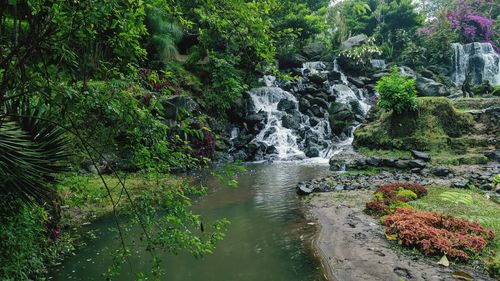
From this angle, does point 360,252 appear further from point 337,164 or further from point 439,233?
point 337,164

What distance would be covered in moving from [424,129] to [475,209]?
29.5 feet

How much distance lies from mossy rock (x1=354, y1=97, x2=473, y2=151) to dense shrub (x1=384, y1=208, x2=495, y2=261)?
31.8 feet

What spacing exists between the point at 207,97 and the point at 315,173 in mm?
10250

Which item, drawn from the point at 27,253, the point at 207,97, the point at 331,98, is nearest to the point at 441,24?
the point at 331,98

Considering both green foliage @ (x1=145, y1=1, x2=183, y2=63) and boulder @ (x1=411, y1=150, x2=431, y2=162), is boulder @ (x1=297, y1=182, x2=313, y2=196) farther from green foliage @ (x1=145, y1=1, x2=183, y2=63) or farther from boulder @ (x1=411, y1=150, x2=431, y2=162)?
green foliage @ (x1=145, y1=1, x2=183, y2=63)

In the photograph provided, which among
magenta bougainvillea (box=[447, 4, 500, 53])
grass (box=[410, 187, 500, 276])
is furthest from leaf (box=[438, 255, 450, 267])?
magenta bougainvillea (box=[447, 4, 500, 53])

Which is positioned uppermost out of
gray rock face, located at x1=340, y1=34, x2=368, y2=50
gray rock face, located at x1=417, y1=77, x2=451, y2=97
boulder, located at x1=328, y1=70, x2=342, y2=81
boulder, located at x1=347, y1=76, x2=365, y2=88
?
gray rock face, located at x1=340, y1=34, x2=368, y2=50

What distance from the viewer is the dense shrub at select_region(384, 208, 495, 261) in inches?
233

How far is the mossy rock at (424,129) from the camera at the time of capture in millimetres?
15914

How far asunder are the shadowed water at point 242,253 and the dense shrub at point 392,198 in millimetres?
1902

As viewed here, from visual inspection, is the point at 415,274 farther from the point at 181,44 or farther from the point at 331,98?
the point at 181,44

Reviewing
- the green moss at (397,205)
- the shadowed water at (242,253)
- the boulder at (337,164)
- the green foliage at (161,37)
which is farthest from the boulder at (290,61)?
the green moss at (397,205)

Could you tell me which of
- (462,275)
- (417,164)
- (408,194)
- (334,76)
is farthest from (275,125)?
(462,275)

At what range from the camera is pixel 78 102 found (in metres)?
2.55
